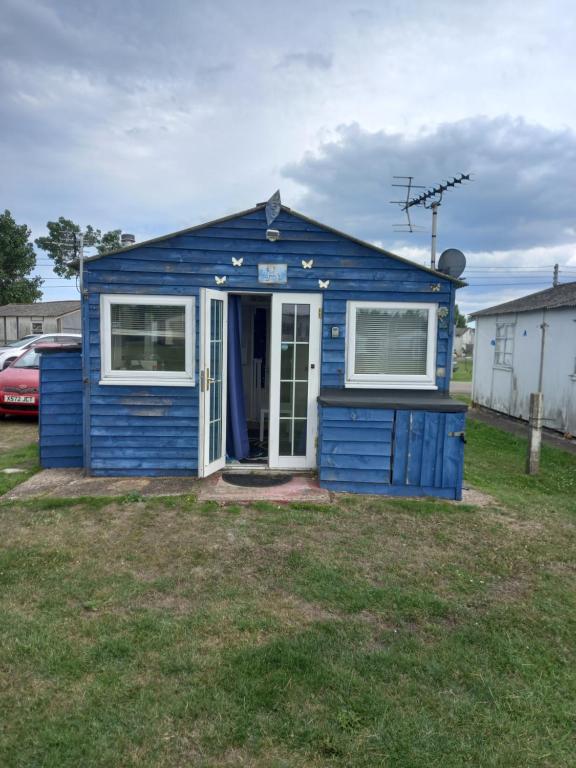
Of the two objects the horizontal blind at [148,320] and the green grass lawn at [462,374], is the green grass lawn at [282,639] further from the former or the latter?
the green grass lawn at [462,374]

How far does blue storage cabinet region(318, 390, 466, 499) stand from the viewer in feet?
16.5

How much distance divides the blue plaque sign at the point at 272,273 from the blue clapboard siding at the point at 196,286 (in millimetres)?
55

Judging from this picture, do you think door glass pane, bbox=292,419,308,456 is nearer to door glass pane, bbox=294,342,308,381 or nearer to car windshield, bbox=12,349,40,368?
door glass pane, bbox=294,342,308,381

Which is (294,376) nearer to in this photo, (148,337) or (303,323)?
(303,323)

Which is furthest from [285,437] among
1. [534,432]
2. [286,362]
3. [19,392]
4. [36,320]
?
[36,320]

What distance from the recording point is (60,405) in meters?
5.86

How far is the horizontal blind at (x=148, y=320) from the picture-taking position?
5.49 meters

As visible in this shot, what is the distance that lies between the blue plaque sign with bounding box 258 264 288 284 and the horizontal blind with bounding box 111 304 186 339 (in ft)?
3.06

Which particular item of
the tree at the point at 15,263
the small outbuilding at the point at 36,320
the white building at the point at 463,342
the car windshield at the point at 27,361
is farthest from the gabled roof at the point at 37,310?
the white building at the point at 463,342

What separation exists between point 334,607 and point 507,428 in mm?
8709

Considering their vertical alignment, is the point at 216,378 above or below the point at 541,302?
below

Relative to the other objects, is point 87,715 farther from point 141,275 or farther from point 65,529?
point 141,275

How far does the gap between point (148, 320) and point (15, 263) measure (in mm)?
30308

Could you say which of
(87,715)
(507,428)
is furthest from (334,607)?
(507,428)
